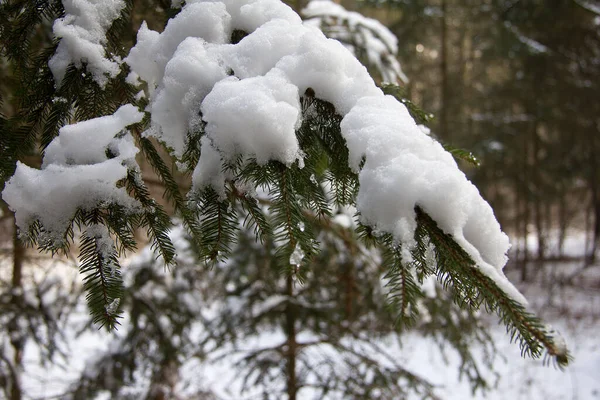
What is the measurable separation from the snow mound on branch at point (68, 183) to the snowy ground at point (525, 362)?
3214 millimetres

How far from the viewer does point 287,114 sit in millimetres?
990

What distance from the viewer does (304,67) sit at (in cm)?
113

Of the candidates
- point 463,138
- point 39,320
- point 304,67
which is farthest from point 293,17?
point 463,138

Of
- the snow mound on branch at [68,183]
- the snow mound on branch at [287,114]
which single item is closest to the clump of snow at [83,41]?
the snow mound on branch at [287,114]

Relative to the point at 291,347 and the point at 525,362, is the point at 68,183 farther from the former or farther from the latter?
the point at 525,362

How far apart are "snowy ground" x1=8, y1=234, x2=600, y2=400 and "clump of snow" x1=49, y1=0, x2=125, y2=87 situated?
321 cm

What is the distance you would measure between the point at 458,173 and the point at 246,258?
9.85 feet

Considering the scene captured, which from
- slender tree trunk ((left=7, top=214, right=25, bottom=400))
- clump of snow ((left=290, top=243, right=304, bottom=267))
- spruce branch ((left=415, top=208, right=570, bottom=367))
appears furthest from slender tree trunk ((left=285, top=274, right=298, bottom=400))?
spruce branch ((left=415, top=208, right=570, bottom=367))

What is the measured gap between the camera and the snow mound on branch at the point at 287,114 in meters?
0.91

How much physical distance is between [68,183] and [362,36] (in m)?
2.65

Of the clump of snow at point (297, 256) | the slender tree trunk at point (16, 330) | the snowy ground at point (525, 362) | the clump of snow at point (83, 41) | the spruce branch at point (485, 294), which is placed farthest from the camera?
the snowy ground at point (525, 362)

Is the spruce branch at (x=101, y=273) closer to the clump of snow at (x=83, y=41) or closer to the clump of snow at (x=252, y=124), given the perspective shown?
the clump of snow at (x=252, y=124)

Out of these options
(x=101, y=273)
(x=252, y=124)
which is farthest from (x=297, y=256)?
(x=101, y=273)

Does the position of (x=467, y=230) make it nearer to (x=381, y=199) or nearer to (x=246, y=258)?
(x=381, y=199)
